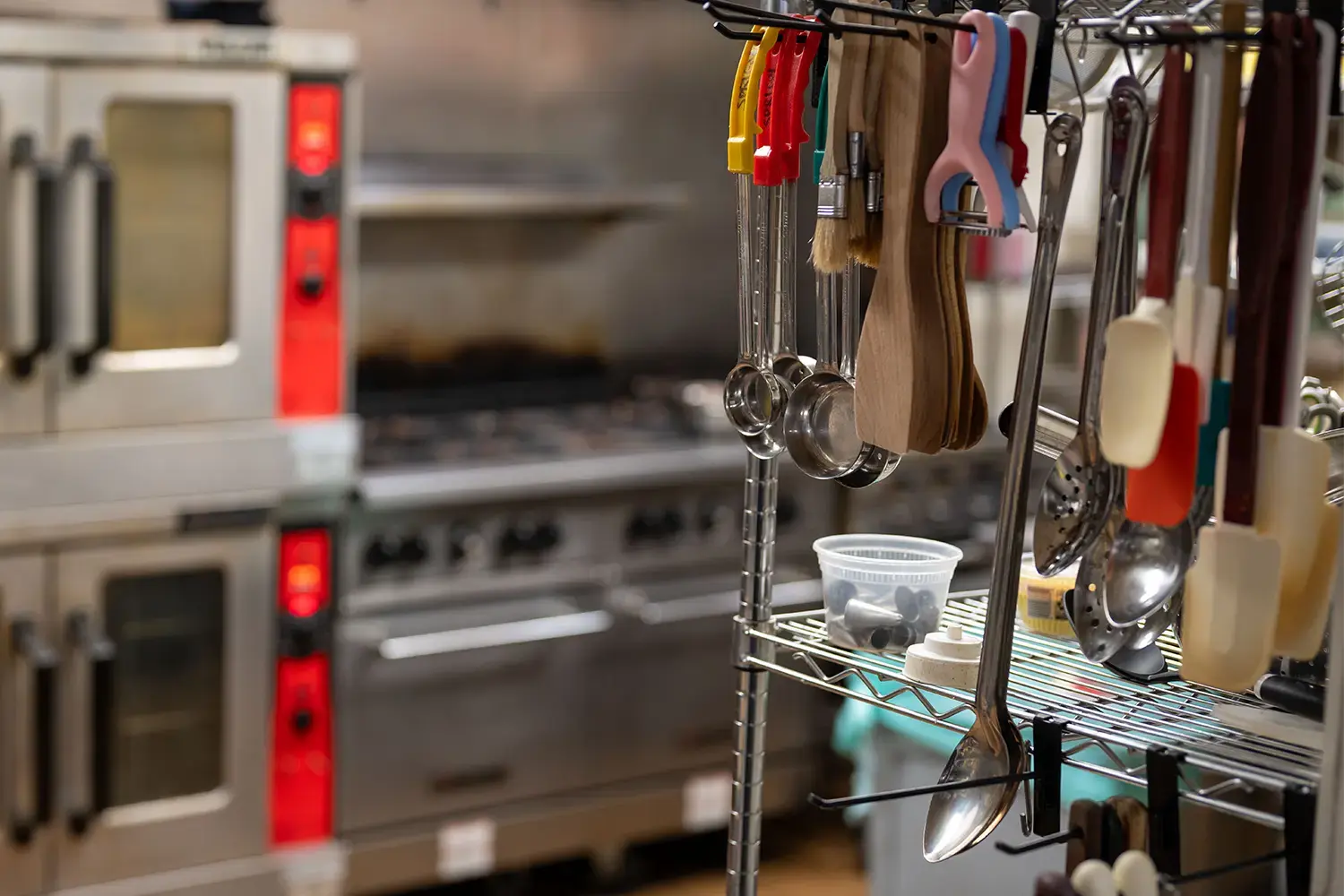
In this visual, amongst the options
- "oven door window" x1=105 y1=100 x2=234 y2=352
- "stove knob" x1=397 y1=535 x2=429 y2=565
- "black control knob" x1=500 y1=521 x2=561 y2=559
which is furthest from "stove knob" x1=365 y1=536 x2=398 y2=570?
"oven door window" x1=105 y1=100 x2=234 y2=352

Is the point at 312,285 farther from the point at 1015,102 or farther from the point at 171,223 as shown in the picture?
the point at 1015,102

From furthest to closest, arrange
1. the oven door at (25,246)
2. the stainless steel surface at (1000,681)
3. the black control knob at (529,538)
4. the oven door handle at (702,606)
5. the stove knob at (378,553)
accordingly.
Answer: the oven door handle at (702,606), the black control knob at (529,538), the stove knob at (378,553), the oven door at (25,246), the stainless steel surface at (1000,681)

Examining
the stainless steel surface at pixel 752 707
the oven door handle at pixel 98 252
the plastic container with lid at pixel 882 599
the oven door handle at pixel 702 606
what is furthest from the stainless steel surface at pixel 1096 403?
the oven door handle at pixel 702 606

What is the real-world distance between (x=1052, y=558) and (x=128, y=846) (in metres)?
2.11

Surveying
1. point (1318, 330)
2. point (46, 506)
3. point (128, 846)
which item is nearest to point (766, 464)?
point (46, 506)

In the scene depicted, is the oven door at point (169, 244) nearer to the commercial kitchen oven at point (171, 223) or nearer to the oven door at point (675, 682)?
the commercial kitchen oven at point (171, 223)

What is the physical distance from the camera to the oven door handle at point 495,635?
110 inches

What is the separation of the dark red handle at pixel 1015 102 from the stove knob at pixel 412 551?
2.05 meters

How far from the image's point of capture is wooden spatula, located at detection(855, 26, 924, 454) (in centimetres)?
89

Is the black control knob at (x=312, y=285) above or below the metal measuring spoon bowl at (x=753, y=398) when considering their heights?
above

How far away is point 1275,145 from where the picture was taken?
761 millimetres

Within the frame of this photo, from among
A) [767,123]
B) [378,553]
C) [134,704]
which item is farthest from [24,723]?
[767,123]

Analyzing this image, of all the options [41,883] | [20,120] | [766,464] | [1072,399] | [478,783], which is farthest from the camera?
[1072,399]

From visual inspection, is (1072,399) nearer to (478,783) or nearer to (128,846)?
(478,783)
